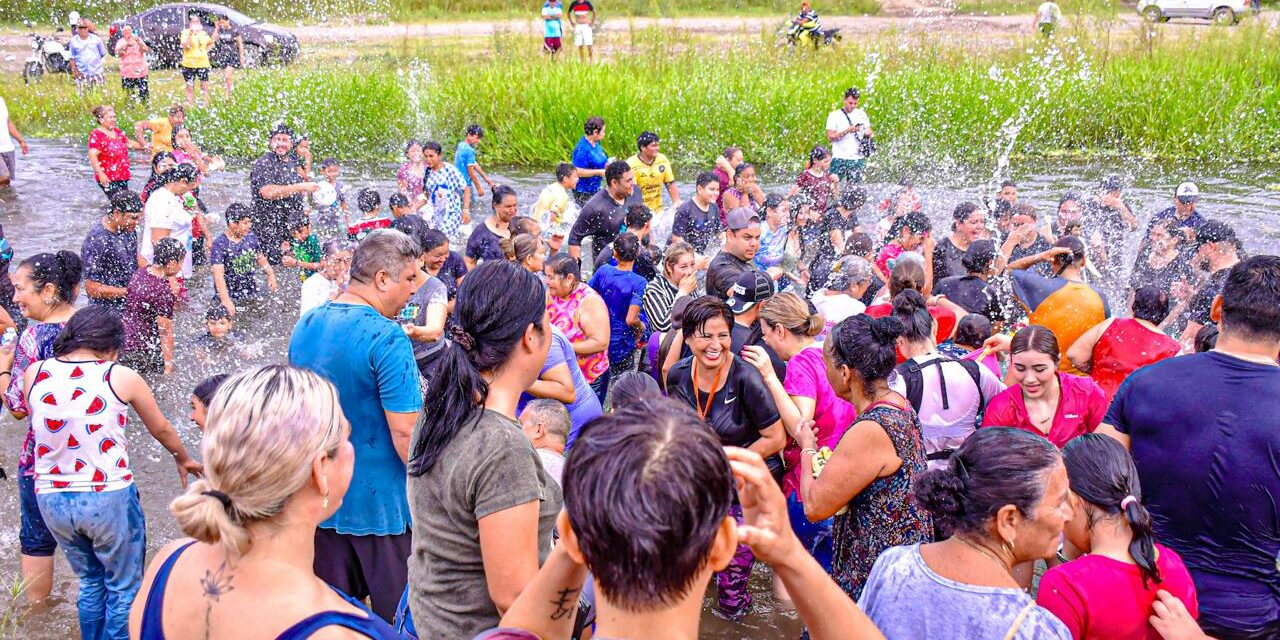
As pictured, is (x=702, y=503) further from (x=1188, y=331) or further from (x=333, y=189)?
(x=333, y=189)

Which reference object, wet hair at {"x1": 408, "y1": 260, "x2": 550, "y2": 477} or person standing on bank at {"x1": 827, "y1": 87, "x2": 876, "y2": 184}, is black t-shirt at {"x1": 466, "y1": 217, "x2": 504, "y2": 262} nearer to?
wet hair at {"x1": 408, "y1": 260, "x2": 550, "y2": 477}

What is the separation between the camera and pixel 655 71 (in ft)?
56.6

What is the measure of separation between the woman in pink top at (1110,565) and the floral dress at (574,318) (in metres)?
3.67

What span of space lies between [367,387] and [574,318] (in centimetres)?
262

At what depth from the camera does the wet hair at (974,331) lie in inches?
214

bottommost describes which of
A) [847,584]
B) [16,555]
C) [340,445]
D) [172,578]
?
[16,555]

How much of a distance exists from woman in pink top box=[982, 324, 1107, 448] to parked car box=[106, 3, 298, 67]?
20546 millimetres

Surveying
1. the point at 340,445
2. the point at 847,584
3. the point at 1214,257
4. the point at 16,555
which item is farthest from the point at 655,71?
the point at 340,445

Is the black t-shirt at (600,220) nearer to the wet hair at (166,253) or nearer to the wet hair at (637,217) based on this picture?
the wet hair at (637,217)

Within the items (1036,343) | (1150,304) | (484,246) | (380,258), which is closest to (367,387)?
(380,258)

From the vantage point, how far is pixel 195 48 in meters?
17.9

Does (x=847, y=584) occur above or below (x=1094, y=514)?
below

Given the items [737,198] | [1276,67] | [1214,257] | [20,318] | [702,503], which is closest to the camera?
[702,503]

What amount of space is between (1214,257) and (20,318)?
345 inches
